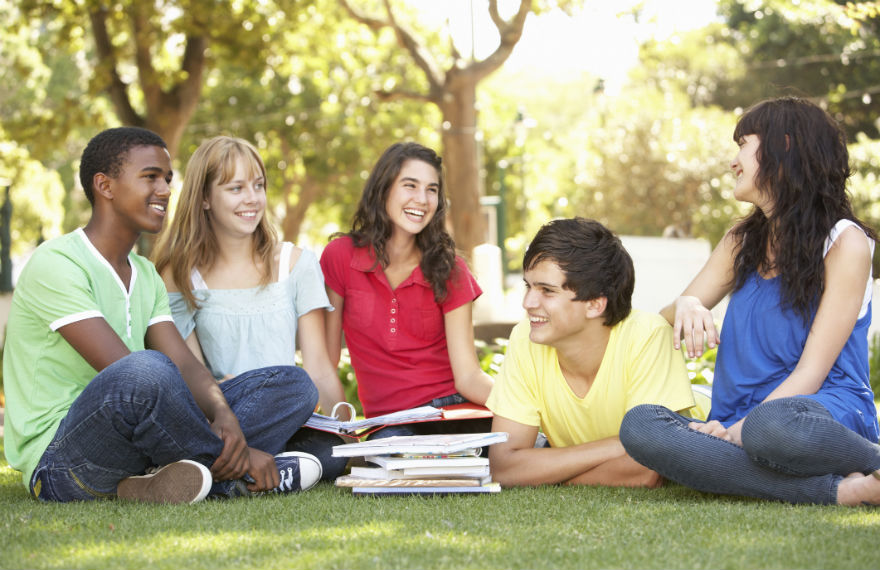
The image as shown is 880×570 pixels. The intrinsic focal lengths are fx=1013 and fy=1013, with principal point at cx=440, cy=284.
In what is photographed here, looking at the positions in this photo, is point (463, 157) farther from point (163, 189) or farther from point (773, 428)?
point (773, 428)

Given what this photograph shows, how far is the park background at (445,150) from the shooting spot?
3.04 m

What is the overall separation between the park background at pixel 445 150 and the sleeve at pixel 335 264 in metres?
1.26

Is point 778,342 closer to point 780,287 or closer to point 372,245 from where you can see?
point 780,287

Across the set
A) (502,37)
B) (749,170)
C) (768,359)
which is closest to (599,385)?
(768,359)

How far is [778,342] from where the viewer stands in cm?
389

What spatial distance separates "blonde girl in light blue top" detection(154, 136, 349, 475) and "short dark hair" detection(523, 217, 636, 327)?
125cm

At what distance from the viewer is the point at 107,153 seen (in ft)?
13.6

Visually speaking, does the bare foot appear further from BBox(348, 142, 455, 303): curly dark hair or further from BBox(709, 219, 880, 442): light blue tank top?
BBox(348, 142, 455, 303): curly dark hair

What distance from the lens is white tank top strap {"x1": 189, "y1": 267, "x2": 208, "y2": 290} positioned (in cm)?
469

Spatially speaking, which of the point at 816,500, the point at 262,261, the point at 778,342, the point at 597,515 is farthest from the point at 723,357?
the point at 262,261

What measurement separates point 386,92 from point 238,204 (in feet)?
32.7

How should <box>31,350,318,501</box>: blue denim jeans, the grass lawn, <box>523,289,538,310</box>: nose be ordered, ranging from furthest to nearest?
<box>523,289,538,310</box>: nose < <box>31,350,318,501</box>: blue denim jeans < the grass lawn

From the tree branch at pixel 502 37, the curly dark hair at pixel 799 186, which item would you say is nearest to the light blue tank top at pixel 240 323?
the curly dark hair at pixel 799 186

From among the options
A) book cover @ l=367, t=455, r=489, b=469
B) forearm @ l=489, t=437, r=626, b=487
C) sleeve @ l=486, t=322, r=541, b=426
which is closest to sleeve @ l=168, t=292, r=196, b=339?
book cover @ l=367, t=455, r=489, b=469
